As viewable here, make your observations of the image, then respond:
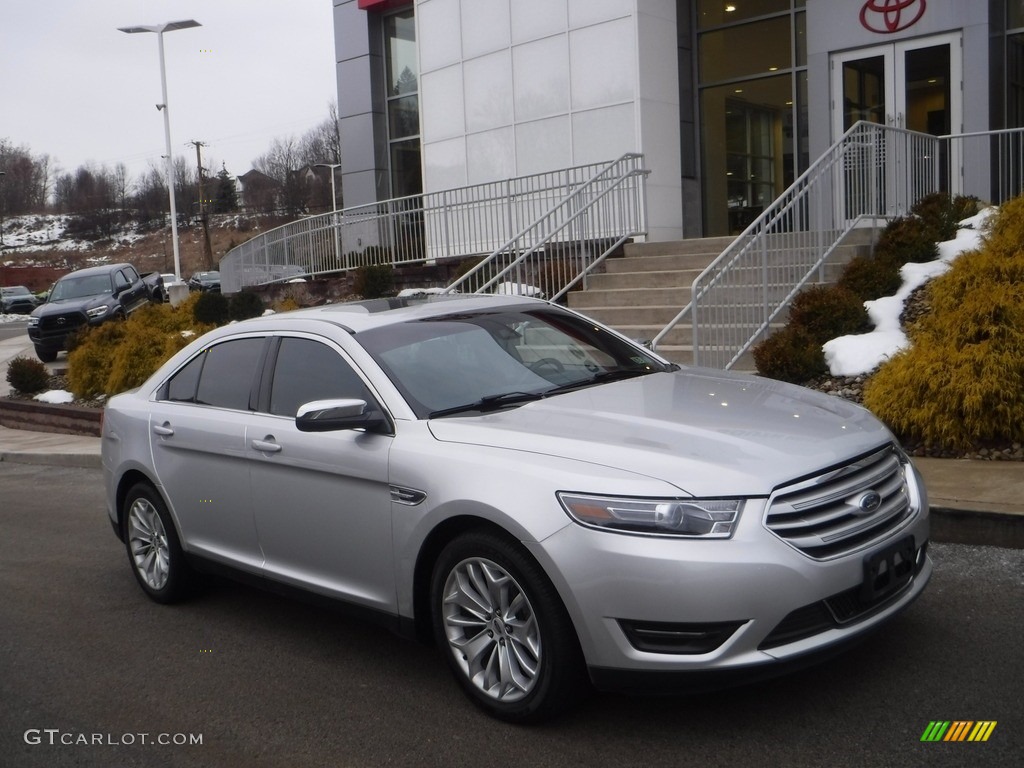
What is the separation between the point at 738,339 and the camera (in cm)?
1039

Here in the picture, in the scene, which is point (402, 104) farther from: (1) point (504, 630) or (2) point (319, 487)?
(1) point (504, 630)

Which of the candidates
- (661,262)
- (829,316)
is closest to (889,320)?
(829,316)

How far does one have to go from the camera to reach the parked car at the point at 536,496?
11.8ft

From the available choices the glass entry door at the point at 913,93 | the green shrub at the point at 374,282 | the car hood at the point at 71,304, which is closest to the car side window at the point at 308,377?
the glass entry door at the point at 913,93

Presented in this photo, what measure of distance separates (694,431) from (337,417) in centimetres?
153

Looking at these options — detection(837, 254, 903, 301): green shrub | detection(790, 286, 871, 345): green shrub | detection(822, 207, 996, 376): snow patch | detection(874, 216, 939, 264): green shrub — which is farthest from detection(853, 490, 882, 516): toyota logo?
detection(874, 216, 939, 264): green shrub

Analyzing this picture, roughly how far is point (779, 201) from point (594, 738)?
8.21 metres

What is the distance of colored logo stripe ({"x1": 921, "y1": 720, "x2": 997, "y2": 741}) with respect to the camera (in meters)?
3.69

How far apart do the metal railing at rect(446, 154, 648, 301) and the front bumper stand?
9511mm

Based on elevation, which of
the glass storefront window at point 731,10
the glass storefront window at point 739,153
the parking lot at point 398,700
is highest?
the glass storefront window at point 731,10

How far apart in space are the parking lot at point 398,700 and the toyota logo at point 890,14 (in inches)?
457

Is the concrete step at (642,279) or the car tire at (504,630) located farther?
the concrete step at (642,279)

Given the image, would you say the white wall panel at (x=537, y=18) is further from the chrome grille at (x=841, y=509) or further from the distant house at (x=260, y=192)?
the distant house at (x=260, y=192)

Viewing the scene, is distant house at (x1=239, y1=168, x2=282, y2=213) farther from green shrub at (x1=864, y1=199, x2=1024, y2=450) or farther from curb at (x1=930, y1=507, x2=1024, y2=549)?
curb at (x1=930, y1=507, x2=1024, y2=549)
